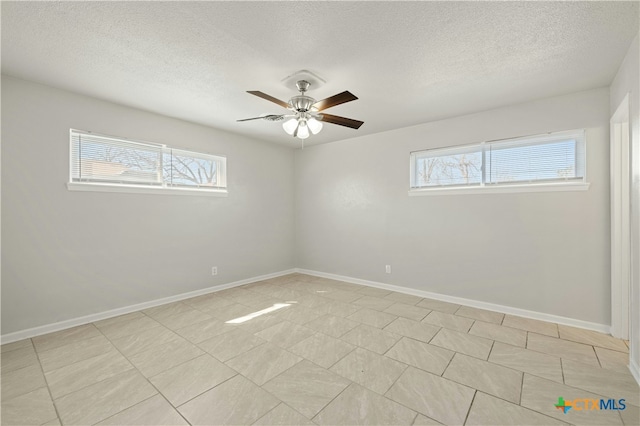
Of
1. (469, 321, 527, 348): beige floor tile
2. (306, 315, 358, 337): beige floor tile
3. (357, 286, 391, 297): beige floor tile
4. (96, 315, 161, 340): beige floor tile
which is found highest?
(357, 286, 391, 297): beige floor tile

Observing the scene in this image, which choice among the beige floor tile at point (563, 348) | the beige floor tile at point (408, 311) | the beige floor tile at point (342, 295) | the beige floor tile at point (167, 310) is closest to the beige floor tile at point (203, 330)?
the beige floor tile at point (167, 310)

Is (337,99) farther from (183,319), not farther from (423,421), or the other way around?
(183,319)

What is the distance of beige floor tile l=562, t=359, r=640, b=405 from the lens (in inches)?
75.7

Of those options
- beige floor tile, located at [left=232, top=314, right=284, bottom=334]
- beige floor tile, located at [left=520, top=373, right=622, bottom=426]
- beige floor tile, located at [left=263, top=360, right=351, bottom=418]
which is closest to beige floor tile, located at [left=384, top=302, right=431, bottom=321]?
beige floor tile, located at [left=520, top=373, right=622, bottom=426]

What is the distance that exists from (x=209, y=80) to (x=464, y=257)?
3.75 meters

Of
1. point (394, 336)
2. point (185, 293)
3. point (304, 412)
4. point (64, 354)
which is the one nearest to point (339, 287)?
point (394, 336)

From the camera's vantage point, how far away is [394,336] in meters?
2.81

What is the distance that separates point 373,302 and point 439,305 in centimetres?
87

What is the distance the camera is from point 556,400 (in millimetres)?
1856

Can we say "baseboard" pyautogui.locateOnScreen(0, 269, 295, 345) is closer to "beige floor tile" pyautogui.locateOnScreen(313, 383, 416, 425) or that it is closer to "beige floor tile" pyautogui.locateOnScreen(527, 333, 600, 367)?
"beige floor tile" pyautogui.locateOnScreen(313, 383, 416, 425)

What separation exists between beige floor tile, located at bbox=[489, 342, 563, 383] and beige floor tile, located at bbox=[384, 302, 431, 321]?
0.89 metres

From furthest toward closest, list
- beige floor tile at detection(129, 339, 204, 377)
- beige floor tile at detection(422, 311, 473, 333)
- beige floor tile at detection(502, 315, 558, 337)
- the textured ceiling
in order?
1. beige floor tile at detection(422, 311, 473, 333)
2. beige floor tile at detection(502, 315, 558, 337)
3. beige floor tile at detection(129, 339, 204, 377)
4. the textured ceiling

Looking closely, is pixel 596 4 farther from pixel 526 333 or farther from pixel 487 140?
pixel 526 333

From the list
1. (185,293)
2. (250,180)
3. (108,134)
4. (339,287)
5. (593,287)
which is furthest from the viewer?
(250,180)
